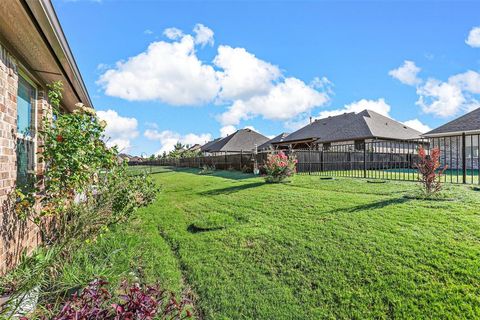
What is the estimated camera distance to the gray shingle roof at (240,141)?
3669 cm

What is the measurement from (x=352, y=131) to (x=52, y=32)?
2492 cm

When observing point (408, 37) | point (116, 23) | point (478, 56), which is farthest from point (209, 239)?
point (478, 56)

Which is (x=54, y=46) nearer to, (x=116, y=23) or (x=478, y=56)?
(x=116, y=23)

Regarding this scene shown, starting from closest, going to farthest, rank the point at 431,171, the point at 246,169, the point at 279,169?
1. the point at 431,171
2. the point at 279,169
3. the point at 246,169

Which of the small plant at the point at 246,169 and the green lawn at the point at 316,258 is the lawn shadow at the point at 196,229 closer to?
the green lawn at the point at 316,258

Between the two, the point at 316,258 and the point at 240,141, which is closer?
the point at 316,258

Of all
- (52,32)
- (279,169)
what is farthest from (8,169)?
(279,169)

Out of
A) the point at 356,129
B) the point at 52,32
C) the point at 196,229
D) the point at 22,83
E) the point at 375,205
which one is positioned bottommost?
the point at 196,229

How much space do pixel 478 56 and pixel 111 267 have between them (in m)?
15.6

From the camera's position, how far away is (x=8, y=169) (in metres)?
3.03

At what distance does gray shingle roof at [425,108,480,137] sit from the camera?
1699 centimetres

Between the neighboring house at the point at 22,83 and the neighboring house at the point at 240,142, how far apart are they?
31.2m

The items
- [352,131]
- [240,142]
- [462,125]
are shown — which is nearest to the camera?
[462,125]

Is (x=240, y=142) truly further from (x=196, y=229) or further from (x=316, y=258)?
(x=316, y=258)
